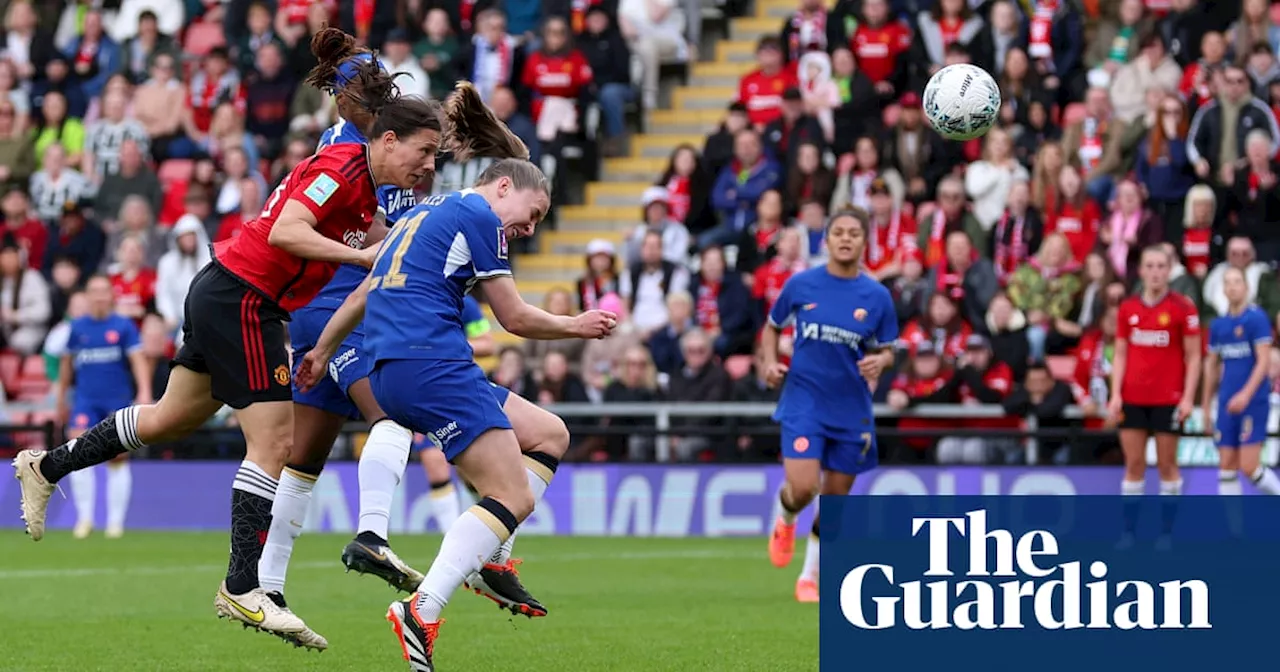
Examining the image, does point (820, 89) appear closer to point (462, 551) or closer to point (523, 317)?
point (523, 317)

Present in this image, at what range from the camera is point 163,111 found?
22812 mm

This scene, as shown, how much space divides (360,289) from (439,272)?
54cm

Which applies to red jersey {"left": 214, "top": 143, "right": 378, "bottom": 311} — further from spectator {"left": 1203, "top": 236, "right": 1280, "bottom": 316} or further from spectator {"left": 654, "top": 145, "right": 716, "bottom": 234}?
spectator {"left": 654, "top": 145, "right": 716, "bottom": 234}

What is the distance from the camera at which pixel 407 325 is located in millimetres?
7570

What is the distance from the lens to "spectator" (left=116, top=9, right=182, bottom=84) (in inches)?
936

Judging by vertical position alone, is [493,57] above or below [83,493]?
above

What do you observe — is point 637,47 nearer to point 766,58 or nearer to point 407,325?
point 766,58

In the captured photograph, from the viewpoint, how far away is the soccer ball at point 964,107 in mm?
11594

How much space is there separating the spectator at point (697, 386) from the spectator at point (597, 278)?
53.1 inches

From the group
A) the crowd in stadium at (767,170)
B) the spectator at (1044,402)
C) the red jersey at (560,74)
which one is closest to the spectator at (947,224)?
the crowd in stadium at (767,170)

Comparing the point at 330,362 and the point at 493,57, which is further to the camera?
the point at 493,57

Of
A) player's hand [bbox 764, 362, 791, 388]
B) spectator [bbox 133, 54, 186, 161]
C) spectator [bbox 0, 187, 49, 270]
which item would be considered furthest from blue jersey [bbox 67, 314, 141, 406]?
player's hand [bbox 764, 362, 791, 388]

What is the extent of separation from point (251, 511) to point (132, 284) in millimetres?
12548

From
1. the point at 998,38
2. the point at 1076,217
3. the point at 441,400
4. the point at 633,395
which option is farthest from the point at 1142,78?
the point at 441,400
